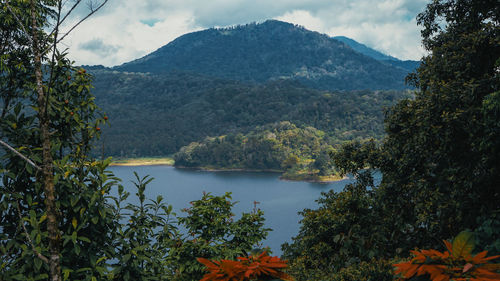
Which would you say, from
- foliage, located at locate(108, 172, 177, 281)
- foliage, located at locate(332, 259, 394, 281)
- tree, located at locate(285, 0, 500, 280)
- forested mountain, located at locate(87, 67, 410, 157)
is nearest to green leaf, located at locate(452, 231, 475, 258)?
foliage, located at locate(108, 172, 177, 281)

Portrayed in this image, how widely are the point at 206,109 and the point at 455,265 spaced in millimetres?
147045

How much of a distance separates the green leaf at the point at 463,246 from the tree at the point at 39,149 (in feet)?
8.62

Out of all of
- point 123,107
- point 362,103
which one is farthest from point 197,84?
A: point 362,103

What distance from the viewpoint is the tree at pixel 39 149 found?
12.2 feet

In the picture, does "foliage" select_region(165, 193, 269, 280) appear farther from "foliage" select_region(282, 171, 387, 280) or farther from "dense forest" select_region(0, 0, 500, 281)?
"foliage" select_region(282, 171, 387, 280)

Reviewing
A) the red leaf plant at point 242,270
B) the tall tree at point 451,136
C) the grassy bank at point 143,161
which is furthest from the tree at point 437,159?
the grassy bank at point 143,161

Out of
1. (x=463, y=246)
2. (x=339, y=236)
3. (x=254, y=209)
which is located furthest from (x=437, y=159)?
(x=463, y=246)

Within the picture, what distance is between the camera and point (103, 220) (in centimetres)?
421

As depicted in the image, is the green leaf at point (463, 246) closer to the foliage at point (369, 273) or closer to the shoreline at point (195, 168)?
the foliage at point (369, 273)

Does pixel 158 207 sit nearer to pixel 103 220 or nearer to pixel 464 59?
pixel 103 220

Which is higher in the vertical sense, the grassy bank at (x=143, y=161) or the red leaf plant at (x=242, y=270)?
the red leaf plant at (x=242, y=270)

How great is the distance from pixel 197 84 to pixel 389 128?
17500 cm

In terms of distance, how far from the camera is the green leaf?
181cm

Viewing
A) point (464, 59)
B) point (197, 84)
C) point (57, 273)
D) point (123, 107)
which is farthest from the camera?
point (197, 84)
